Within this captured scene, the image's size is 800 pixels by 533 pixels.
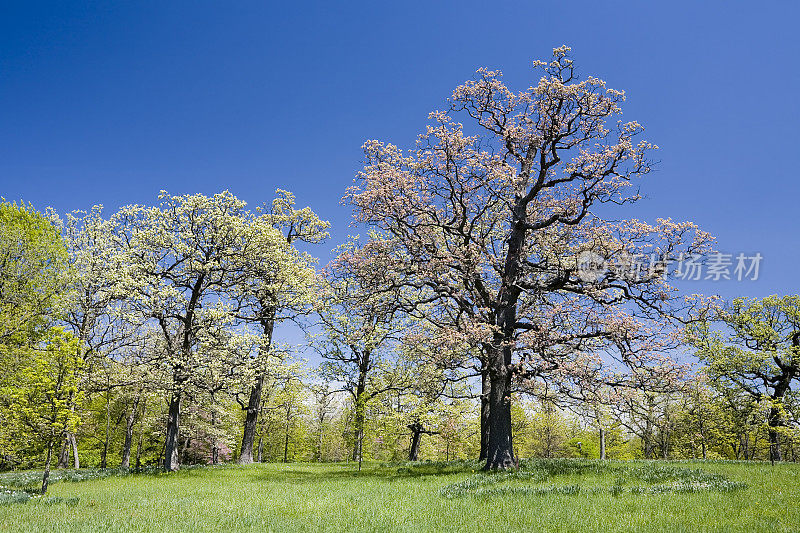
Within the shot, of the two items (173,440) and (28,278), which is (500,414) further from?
(28,278)

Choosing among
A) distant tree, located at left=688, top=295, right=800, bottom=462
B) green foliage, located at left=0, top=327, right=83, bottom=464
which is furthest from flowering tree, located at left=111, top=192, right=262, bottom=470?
distant tree, located at left=688, top=295, right=800, bottom=462

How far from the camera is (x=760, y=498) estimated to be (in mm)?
9633

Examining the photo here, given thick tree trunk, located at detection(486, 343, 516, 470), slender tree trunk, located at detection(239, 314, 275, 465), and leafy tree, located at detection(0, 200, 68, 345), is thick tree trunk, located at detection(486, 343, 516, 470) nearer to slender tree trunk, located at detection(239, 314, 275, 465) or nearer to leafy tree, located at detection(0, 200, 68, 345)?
slender tree trunk, located at detection(239, 314, 275, 465)

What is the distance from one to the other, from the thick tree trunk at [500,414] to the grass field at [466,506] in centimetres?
274

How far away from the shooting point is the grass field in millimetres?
8445

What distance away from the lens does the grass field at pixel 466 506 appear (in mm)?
8445

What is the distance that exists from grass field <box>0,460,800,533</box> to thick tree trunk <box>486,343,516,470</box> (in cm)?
274

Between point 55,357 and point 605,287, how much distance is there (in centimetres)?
1933

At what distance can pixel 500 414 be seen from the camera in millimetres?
18906

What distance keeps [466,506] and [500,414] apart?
8818mm

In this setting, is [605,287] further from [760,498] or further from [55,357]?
[55,357]

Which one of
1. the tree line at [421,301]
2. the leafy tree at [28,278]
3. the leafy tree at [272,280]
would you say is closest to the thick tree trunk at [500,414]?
the tree line at [421,301]

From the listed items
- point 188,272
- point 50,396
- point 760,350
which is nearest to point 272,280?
point 188,272

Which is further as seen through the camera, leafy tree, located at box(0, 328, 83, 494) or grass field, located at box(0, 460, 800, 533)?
leafy tree, located at box(0, 328, 83, 494)
